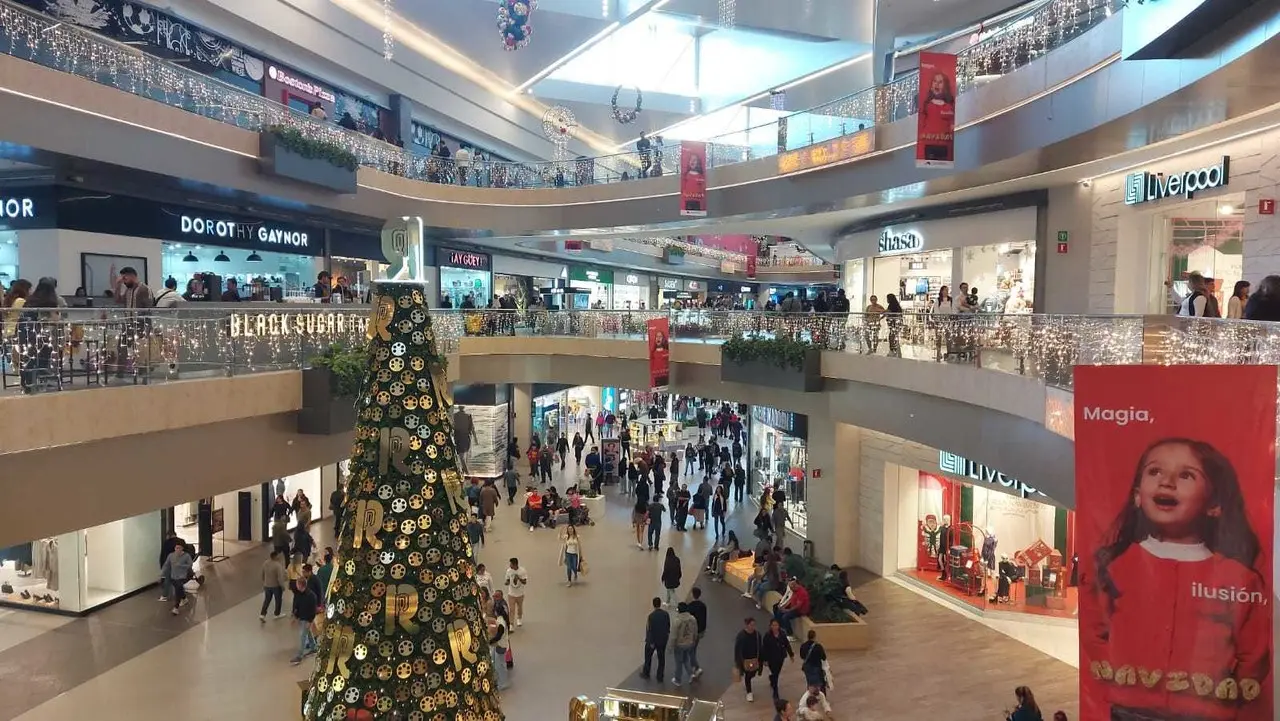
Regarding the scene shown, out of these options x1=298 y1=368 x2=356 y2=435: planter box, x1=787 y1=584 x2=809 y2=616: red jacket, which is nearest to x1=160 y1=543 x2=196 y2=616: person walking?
x1=298 y1=368 x2=356 y2=435: planter box

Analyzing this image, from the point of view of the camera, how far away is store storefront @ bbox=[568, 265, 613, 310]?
40.4 metres

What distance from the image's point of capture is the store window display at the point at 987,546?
14289 mm

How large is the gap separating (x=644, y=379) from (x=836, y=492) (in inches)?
236

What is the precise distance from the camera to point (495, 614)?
1142cm

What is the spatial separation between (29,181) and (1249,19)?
1819 centimetres

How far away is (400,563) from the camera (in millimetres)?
4562

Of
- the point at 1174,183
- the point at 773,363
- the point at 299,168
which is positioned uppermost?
the point at 299,168

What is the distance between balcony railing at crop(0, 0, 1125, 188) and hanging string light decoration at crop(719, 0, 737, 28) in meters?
2.92

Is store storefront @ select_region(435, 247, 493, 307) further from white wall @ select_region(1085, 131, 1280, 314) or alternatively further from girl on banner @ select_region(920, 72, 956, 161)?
white wall @ select_region(1085, 131, 1280, 314)

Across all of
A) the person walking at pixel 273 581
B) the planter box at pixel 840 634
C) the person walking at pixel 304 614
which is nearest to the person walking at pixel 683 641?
the planter box at pixel 840 634

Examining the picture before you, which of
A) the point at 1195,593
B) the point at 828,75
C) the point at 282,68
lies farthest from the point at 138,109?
the point at 828,75

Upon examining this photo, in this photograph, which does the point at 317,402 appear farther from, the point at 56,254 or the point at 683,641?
the point at 56,254

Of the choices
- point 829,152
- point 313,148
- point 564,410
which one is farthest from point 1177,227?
point 564,410

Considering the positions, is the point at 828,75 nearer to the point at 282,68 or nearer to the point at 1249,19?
the point at 282,68
